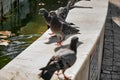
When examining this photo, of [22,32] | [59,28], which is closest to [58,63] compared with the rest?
[59,28]

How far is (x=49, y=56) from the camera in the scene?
775 cm

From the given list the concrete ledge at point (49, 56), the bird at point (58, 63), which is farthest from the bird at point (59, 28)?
the bird at point (58, 63)

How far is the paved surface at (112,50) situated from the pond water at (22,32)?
113 inches

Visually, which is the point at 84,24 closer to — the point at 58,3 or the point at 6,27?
the point at 6,27

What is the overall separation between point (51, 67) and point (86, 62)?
6.32ft

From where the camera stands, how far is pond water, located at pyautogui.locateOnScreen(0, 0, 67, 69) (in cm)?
1299

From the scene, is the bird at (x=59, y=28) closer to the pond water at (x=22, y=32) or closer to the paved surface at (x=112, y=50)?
the paved surface at (x=112, y=50)

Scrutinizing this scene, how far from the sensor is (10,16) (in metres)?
18.2

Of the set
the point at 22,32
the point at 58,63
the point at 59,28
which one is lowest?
the point at 22,32

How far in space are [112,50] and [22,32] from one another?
4.35 metres

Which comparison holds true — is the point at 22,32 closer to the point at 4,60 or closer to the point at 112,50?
the point at 4,60

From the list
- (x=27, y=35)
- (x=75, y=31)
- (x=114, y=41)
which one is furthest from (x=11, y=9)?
(x=75, y=31)

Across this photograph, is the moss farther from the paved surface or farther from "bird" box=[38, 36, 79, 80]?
"bird" box=[38, 36, 79, 80]

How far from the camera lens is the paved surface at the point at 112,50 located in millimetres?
11532
